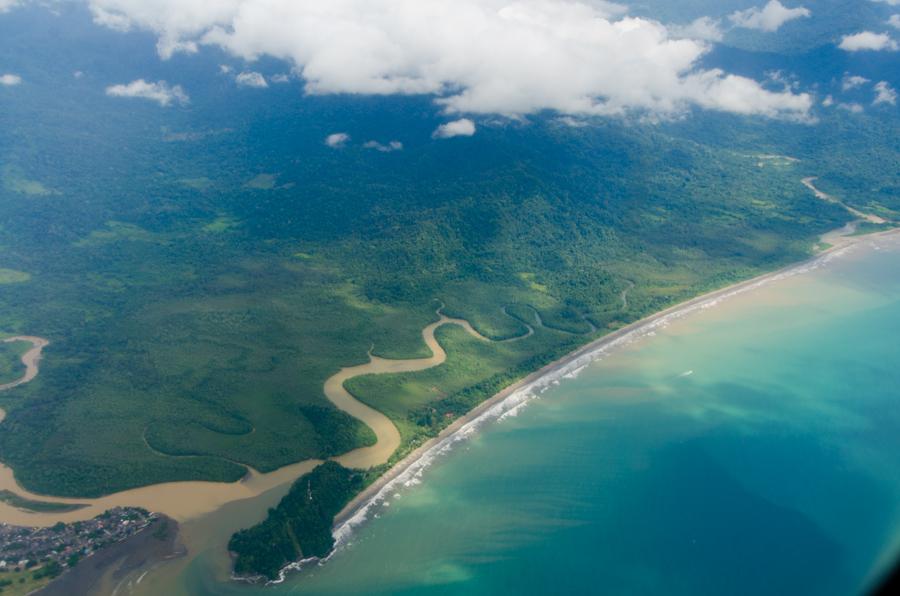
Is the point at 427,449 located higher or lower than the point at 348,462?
lower

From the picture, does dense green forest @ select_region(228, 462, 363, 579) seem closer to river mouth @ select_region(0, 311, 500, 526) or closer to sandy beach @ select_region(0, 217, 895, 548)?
sandy beach @ select_region(0, 217, 895, 548)

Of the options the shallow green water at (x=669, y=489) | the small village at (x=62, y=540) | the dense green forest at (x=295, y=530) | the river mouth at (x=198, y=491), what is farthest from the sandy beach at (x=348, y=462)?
the shallow green water at (x=669, y=489)

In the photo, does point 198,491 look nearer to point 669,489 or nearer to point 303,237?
point 669,489

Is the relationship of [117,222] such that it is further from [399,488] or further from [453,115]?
[399,488]

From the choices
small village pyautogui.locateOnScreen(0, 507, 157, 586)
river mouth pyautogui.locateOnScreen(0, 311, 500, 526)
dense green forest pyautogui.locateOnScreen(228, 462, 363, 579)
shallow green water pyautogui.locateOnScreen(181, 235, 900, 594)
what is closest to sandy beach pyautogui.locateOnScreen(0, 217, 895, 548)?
river mouth pyautogui.locateOnScreen(0, 311, 500, 526)

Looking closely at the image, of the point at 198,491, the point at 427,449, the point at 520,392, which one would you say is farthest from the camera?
the point at 520,392

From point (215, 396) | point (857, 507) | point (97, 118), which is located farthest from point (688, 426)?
point (97, 118)

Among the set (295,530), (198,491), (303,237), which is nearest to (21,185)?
(303,237)
